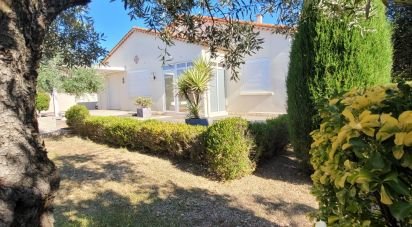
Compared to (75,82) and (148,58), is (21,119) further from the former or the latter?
(148,58)

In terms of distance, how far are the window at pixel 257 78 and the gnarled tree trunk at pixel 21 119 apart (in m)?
13.9

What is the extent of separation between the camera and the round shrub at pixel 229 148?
5695mm

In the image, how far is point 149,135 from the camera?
7.73 m

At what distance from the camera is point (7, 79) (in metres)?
1.64

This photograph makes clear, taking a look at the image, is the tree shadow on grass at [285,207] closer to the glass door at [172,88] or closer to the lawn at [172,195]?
the lawn at [172,195]

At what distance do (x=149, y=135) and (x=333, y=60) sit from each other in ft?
15.1

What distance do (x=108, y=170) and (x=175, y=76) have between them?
11.5 metres

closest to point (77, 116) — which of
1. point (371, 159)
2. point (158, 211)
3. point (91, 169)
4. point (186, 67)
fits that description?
point (91, 169)

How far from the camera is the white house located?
14.9 meters

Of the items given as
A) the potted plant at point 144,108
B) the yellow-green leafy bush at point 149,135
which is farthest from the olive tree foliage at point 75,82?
the yellow-green leafy bush at point 149,135

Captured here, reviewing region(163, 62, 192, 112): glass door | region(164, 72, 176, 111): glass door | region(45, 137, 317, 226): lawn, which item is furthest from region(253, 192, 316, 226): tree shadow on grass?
region(164, 72, 176, 111): glass door

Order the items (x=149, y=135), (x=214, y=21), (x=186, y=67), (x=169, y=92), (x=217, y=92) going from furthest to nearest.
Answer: (x=169, y=92)
(x=186, y=67)
(x=217, y=92)
(x=149, y=135)
(x=214, y=21)

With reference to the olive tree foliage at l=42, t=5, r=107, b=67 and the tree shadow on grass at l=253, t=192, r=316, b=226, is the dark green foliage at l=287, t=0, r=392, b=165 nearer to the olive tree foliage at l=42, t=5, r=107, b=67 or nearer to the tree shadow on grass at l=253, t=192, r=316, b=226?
the tree shadow on grass at l=253, t=192, r=316, b=226

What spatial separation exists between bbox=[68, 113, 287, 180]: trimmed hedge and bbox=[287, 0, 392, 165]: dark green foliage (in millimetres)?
1013
